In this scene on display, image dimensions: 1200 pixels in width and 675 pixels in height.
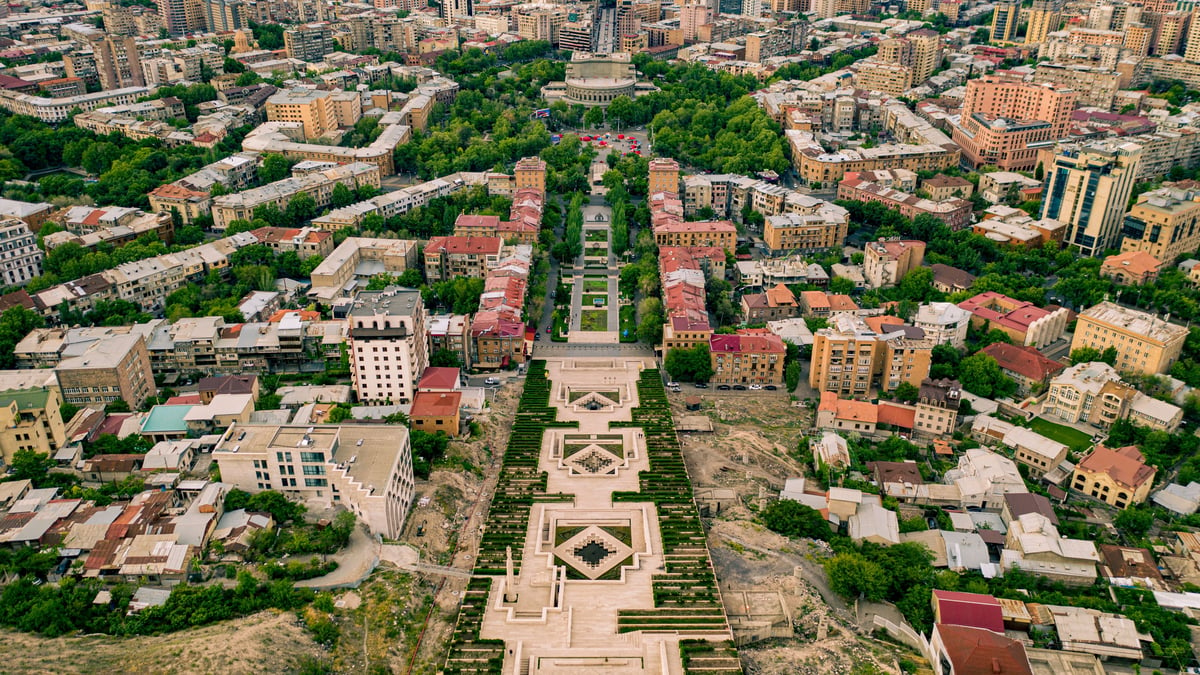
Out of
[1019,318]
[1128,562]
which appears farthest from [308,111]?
[1128,562]

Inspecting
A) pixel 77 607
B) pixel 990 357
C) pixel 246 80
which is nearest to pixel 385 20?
pixel 246 80

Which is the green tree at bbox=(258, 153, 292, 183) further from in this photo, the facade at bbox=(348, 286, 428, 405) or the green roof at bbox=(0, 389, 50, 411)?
the green roof at bbox=(0, 389, 50, 411)

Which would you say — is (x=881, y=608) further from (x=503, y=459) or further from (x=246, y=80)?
(x=246, y=80)

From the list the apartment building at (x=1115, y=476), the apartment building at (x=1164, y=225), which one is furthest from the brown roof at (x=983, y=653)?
the apartment building at (x=1164, y=225)

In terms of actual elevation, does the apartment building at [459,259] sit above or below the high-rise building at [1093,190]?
below

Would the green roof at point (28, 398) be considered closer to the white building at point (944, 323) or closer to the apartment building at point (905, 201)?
the white building at point (944, 323)

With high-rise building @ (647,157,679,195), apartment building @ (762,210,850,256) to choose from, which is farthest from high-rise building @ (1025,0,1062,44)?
apartment building @ (762,210,850,256)
